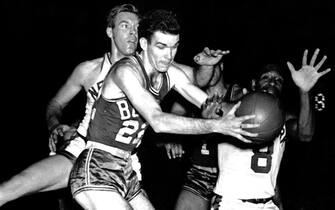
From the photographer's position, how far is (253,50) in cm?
944

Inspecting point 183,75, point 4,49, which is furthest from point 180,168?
point 183,75

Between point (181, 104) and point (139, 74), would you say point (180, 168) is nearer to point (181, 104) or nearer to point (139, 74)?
point (181, 104)

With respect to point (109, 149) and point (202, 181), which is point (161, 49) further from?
point (202, 181)

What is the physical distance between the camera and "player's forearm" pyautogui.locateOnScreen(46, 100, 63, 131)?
4398 mm

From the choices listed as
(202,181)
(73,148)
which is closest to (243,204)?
(202,181)

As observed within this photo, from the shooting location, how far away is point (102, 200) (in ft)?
10.6

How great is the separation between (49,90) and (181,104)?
215 inches

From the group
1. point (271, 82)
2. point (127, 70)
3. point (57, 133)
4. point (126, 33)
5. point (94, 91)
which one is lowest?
point (57, 133)

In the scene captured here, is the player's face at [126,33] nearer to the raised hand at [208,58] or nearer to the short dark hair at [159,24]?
the raised hand at [208,58]

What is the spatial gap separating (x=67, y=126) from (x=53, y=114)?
0.35 m

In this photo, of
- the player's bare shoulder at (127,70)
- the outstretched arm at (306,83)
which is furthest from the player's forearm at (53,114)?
the outstretched arm at (306,83)

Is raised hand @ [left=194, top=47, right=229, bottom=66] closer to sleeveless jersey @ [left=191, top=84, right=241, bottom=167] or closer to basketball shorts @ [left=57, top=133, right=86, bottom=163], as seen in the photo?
sleeveless jersey @ [left=191, top=84, right=241, bottom=167]

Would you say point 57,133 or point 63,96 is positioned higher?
point 63,96

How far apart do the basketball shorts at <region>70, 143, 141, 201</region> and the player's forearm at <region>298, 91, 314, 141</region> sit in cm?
151
